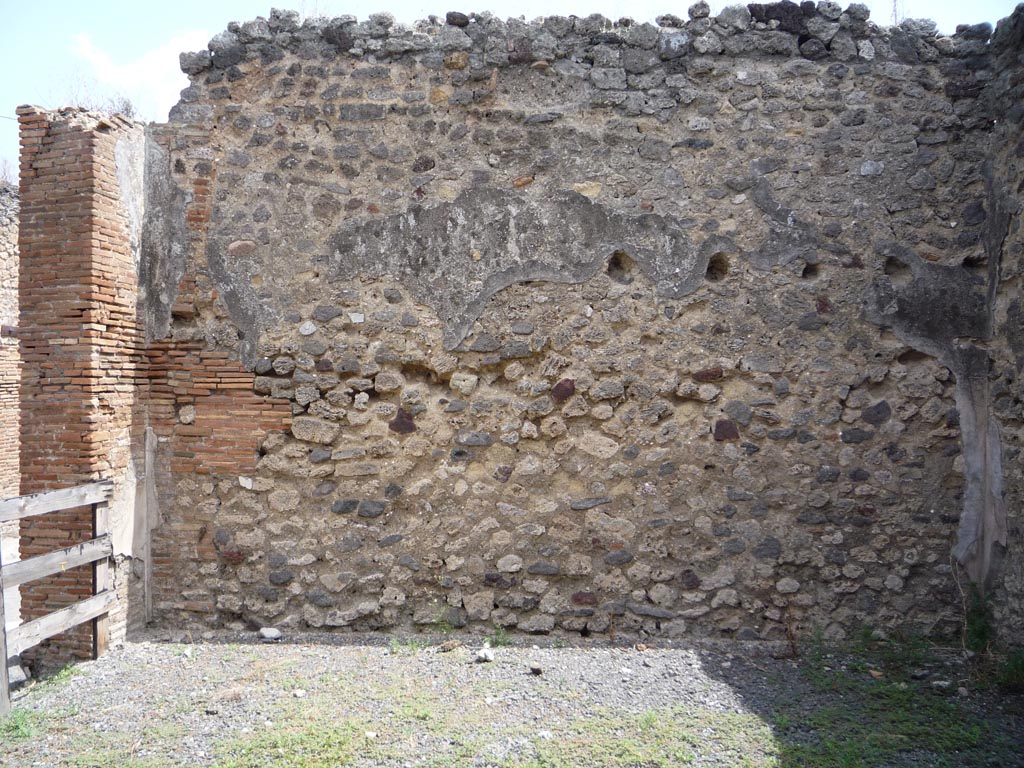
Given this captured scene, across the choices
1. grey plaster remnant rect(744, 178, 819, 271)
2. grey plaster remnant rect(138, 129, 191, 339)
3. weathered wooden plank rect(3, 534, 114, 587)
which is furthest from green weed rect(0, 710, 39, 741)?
grey plaster remnant rect(744, 178, 819, 271)

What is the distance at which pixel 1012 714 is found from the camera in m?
3.96

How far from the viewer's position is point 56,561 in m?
4.42

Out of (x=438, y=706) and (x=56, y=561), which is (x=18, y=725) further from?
(x=438, y=706)

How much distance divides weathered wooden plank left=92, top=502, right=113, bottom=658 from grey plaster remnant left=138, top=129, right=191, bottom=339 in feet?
3.94

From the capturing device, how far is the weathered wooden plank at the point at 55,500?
13.6 ft

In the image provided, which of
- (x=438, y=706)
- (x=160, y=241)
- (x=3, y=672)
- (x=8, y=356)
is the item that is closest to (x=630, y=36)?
(x=160, y=241)

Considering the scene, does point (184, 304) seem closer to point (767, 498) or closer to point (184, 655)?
point (184, 655)

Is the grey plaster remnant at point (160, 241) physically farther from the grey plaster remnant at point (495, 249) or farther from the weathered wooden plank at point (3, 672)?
the weathered wooden plank at point (3, 672)

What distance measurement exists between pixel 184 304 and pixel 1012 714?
17.7ft

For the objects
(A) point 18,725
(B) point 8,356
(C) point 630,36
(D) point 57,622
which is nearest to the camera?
(A) point 18,725

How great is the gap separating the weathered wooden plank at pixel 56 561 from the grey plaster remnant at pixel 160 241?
4.57ft

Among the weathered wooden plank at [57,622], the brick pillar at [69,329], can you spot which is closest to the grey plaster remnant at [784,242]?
the brick pillar at [69,329]

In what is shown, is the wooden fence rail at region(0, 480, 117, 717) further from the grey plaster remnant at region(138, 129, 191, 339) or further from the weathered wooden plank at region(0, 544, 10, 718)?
the grey plaster remnant at region(138, 129, 191, 339)

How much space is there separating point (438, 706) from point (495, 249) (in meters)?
2.79
